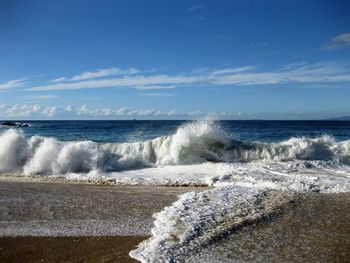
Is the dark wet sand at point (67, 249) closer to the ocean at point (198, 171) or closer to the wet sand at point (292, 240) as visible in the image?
the ocean at point (198, 171)

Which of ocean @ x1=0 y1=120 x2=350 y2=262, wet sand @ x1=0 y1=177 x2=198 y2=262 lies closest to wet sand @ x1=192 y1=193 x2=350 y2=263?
ocean @ x1=0 y1=120 x2=350 y2=262

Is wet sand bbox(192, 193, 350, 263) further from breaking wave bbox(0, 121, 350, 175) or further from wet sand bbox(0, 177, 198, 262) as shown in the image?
breaking wave bbox(0, 121, 350, 175)

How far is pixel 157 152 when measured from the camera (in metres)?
15.6

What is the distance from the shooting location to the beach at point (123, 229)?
4.83 meters

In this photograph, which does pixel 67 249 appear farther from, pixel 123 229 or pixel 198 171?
pixel 198 171

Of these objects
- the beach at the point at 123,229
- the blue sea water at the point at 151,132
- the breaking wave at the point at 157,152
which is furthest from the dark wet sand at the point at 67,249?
the blue sea water at the point at 151,132

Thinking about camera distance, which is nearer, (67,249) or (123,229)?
(67,249)

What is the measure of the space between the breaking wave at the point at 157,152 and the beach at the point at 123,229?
4.08 metres

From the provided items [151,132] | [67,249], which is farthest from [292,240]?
[151,132]

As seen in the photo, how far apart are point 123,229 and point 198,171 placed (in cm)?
653

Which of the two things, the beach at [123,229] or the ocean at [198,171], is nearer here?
the beach at [123,229]

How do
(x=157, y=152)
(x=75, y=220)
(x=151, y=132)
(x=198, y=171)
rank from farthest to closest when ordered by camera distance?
(x=151, y=132)
(x=157, y=152)
(x=198, y=171)
(x=75, y=220)

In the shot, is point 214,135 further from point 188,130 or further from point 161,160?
point 161,160

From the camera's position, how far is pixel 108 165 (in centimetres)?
1300
